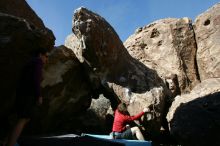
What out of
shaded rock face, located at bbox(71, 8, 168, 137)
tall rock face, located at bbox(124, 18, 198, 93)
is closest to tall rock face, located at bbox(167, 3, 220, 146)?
shaded rock face, located at bbox(71, 8, 168, 137)

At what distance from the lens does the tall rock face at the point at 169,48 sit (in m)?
17.9

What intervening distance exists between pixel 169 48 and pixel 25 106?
45.2 ft

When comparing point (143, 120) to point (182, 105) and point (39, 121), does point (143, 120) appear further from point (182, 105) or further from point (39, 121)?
point (39, 121)

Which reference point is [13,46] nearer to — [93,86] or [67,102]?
[67,102]

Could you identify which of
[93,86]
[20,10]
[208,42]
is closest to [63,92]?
[93,86]

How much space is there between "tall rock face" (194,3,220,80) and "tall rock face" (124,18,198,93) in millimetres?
396

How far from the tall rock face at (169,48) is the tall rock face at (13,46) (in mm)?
9332

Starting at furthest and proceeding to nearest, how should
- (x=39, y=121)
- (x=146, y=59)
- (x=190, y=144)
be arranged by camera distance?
1. (x=146, y=59)
2. (x=39, y=121)
3. (x=190, y=144)

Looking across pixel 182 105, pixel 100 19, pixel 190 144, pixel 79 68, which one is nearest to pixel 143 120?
pixel 182 105

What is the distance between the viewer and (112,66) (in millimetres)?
13672

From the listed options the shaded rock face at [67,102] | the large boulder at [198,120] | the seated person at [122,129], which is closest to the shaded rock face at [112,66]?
the shaded rock face at [67,102]

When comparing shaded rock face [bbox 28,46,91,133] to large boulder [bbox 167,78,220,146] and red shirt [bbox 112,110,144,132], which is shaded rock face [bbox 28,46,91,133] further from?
large boulder [bbox 167,78,220,146]

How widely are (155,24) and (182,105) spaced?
8250 mm

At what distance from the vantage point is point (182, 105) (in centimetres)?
1205
